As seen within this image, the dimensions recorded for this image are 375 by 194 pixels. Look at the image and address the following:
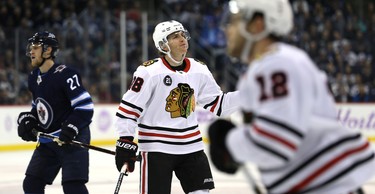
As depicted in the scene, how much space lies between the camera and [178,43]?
4516mm

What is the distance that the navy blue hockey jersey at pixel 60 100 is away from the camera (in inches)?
172

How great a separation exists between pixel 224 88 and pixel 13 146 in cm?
362

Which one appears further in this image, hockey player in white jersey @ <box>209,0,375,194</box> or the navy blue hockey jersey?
the navy blue hockey jersey

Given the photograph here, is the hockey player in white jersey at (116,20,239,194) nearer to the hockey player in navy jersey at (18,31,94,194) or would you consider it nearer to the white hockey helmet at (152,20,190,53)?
the white hockey helmet at (152,20,190,53)

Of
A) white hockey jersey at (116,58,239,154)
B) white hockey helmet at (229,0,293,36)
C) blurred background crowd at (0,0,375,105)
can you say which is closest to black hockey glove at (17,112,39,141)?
white hockey jersey at (116,58,239,154)

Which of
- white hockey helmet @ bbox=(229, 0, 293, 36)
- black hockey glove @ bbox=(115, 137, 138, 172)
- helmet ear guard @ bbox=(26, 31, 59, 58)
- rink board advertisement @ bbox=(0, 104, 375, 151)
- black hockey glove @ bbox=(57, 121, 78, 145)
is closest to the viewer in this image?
white hockey helmet @ bbox=(229, 0, 293, 36)

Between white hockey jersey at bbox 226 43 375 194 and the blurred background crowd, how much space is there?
9157mm

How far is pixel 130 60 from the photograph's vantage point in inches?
476

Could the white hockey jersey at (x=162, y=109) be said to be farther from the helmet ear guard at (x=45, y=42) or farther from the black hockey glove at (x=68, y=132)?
the helmet ear guard at (x=45, y=42)

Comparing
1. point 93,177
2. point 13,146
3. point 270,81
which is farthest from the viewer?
point 13,146

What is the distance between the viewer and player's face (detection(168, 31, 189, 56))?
14.7 feet

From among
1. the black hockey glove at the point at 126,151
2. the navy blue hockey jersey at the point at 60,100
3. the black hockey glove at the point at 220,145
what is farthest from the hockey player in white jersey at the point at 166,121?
the black hockey glove at the point at 220,145

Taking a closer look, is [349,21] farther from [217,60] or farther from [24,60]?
[24,60]

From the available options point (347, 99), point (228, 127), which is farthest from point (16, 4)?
point (228, 127)
